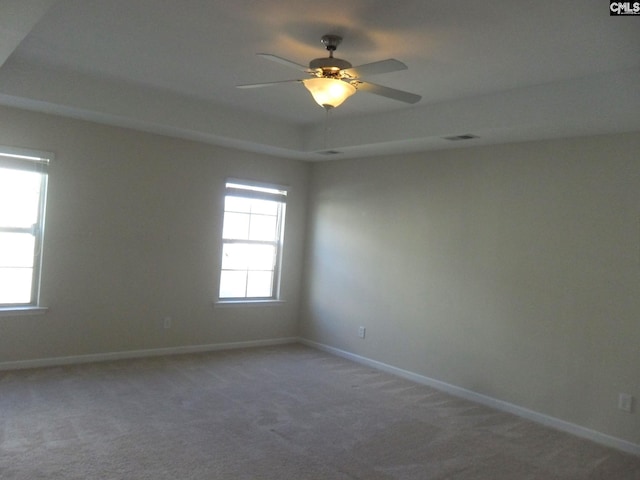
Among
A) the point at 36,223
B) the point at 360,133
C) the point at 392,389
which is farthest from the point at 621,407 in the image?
the point at 36,223

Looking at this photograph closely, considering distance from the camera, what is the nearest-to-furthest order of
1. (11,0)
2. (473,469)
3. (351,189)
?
(11,0)
(473,469)
(351,189)

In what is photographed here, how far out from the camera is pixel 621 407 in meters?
3.79

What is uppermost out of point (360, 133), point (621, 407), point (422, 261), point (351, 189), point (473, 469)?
point (360, 133)

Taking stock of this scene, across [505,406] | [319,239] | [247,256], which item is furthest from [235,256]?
[505,406]

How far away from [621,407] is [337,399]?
2149 mm

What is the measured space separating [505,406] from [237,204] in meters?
3.51

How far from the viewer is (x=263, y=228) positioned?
20.7 feet

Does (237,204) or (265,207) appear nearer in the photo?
(237,204)

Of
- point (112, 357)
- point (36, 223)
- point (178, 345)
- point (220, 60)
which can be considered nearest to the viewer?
point (220, 60)

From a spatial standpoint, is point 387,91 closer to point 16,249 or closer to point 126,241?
point 126,241

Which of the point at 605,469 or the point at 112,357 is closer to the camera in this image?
the point at 605,469

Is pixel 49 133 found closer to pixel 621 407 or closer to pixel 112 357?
pixel 112 357

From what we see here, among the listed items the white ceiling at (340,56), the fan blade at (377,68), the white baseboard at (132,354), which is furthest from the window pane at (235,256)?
the fan blade at (377,68)

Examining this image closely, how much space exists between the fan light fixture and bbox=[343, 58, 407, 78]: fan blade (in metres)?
0.10
